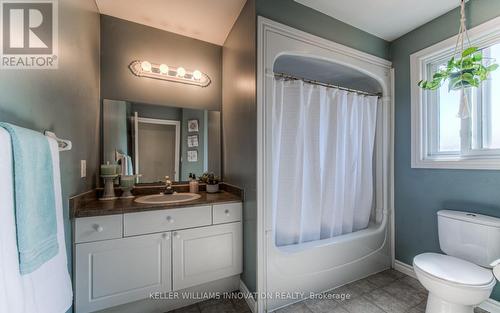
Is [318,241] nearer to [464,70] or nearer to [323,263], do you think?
[323,263]

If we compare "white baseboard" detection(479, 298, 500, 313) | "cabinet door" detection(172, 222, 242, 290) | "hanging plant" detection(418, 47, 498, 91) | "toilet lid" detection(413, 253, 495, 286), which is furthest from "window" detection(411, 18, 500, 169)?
"cabinet door" detection(172, 222, 242, 290)

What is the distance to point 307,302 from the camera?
5.17 ft

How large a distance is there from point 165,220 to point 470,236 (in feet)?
7.34

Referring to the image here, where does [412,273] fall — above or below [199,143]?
below

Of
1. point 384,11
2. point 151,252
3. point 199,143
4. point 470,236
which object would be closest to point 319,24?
point 384,11

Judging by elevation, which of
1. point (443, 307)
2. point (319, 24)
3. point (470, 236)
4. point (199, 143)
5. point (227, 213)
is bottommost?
point (443, 307)

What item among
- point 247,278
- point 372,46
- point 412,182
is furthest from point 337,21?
point 247,278

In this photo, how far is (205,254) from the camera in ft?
4.96

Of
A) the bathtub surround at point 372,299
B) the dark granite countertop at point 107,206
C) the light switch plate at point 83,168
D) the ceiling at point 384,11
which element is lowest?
the bathtub surround at point 372,299

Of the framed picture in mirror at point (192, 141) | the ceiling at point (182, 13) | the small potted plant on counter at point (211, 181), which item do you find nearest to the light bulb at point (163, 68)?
the ceiling at point (182, 13)

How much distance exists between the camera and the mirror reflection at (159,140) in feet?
5.75

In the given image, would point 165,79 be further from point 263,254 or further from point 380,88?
point 380,88

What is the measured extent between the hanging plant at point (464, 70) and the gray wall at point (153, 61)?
6.53 feet

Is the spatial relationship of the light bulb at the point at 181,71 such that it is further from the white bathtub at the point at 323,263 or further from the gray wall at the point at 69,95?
the white bathtub at the point at 323,263
